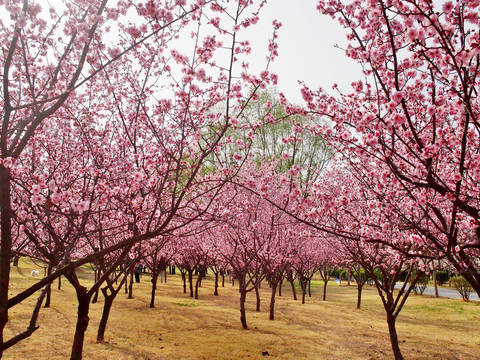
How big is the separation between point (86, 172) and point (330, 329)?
8.84 m

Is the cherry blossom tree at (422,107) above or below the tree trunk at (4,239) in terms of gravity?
above

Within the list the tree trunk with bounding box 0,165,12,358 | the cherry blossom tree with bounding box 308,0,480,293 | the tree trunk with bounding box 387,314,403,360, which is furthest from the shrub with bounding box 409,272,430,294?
the tree trunk with bounding box 0,165,12,358

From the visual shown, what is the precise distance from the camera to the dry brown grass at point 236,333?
7.54 m

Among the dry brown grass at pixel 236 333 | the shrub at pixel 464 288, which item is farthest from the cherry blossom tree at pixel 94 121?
the shrub at pixel 464 288

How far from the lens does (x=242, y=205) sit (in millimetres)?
8203

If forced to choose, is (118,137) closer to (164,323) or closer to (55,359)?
(55,359)

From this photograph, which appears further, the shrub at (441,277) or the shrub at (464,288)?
the shrub at (441,277)

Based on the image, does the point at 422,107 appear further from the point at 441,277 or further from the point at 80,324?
the point at 441,277

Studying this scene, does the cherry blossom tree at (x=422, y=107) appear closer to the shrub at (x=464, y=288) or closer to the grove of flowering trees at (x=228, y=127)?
the grove of flowering trees at (x=228, y=127)

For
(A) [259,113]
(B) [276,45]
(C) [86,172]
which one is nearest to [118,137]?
(C) [86,172]

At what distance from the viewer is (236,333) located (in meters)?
9.52

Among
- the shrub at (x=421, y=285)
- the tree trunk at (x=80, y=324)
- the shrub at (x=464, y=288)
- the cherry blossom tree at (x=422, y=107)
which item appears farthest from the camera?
the shrub at (x=421, y=285)

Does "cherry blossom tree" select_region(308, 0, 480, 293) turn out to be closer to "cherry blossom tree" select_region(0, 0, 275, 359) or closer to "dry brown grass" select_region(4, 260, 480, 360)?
"cherry blossom tree" select_region(0, 0, 275, 359)

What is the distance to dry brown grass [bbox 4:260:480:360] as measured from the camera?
7.54 metres
